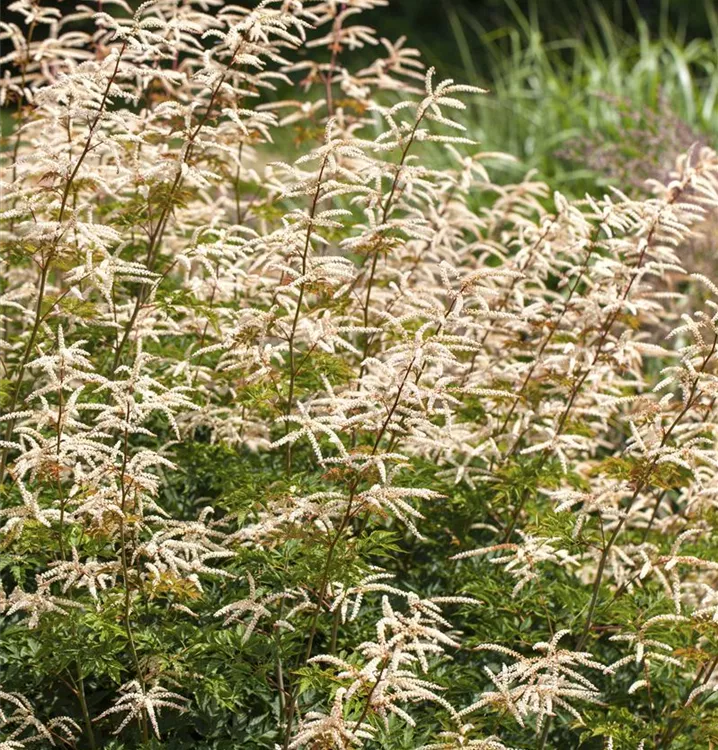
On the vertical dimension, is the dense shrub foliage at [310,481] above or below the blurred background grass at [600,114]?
above

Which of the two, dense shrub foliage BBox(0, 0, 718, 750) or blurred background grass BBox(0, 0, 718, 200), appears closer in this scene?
dense shrub foliage BBox(0, 0, 718, 750)

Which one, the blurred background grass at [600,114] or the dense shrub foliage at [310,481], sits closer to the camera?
the dense shrub foliage at [310,481]

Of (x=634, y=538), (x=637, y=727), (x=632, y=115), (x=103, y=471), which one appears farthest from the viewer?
(x=632, y=115)

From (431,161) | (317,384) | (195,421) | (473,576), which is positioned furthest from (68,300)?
(431,161)

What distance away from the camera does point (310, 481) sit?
3.83 metres

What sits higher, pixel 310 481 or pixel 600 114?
pixel 310 481

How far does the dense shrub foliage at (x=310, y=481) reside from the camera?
11.0 ft

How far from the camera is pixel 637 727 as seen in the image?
12.5ft

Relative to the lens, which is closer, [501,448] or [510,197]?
[501,448]

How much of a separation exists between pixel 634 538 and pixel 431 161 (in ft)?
18.4

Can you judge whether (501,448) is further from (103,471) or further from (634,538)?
(103,471)

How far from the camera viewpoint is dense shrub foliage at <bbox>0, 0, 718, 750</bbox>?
334 cm

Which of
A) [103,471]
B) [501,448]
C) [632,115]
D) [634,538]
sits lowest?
[632,115]

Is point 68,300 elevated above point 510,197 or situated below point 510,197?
above
